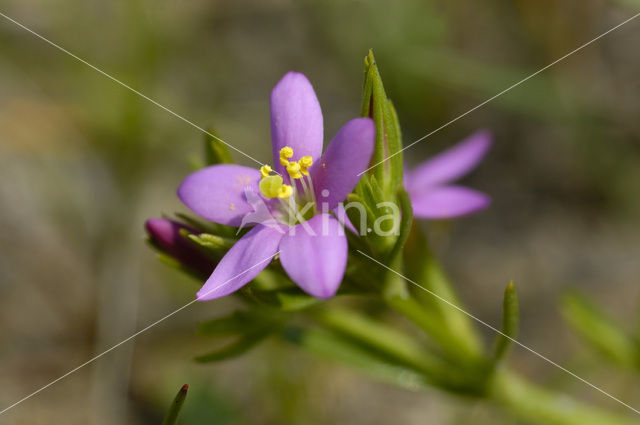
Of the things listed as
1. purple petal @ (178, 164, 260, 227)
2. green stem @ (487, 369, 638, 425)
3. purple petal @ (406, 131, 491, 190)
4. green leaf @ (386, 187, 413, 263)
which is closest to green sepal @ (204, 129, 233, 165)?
purple petal @ (178, 164, 260, 227)

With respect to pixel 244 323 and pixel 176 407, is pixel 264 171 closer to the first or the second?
pixel 244 323

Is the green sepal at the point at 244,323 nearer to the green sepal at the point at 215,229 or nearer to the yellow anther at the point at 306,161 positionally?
the green sepal at the point at 215,229

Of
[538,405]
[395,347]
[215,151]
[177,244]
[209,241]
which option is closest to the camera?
[209,241]

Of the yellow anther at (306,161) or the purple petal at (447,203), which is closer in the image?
the yellow anther at (306,161)

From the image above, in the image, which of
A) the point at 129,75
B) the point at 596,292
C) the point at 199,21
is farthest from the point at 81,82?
the point at 596,292

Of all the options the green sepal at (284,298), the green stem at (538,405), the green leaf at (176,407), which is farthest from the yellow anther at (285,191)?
the green stem at (538,405)

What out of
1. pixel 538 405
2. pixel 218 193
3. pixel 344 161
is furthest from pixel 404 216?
pixel 538 405
